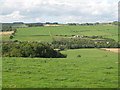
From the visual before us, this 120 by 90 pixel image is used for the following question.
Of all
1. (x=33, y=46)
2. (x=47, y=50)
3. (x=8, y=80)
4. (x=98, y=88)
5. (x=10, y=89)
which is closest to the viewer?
(x=10, y=89)

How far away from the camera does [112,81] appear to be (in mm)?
11164

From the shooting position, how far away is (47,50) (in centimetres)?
3897

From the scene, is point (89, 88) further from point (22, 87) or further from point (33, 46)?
point (33, 46)

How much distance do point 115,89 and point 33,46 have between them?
27.1 metres

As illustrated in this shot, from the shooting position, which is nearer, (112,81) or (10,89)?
(10,89)

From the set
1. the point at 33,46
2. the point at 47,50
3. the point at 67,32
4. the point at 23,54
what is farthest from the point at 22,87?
the point at 67,32

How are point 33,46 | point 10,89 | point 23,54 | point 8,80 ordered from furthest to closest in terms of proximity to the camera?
1. point 33,46
2. point 23,54
3. point 8,80
4. point 10,89

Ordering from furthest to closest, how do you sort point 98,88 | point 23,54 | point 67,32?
point 67,32, point 23,54, point 98,88

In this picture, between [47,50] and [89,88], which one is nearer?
[89,88]

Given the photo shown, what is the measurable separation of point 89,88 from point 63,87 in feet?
3.61

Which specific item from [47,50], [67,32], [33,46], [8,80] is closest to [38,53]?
[33,46]

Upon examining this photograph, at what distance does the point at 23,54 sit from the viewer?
33.7 m

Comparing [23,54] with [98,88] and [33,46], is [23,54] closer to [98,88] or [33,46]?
[33,46]

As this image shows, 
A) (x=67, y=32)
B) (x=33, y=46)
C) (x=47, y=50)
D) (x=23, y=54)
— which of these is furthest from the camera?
(x=67, y=32)
